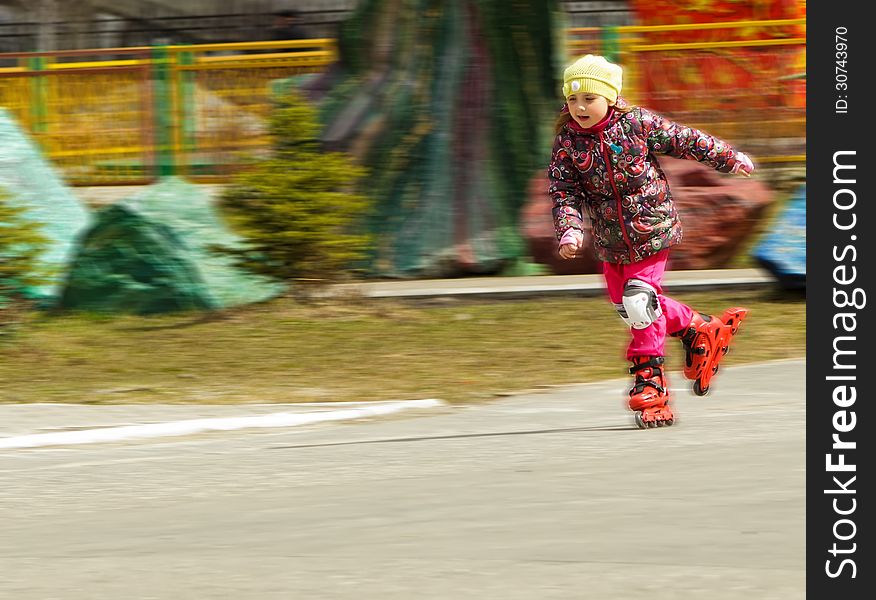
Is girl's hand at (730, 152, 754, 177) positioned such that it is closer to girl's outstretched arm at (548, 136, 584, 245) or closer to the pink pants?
the pink pants

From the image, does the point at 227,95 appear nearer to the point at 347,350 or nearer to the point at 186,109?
the point at 186,109

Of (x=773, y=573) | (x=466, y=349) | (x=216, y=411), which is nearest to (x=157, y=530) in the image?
(x=773, y=573)

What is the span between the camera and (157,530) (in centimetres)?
507

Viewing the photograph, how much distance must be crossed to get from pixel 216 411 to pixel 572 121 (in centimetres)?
240

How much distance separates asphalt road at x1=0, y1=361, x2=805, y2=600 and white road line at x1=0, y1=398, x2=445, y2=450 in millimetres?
87

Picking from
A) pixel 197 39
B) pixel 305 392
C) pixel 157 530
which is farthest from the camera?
pixel 197 39

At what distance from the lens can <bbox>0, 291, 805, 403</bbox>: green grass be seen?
8422mm

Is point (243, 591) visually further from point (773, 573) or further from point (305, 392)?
point (305, 392)

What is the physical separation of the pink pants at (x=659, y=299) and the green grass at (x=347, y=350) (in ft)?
4.82

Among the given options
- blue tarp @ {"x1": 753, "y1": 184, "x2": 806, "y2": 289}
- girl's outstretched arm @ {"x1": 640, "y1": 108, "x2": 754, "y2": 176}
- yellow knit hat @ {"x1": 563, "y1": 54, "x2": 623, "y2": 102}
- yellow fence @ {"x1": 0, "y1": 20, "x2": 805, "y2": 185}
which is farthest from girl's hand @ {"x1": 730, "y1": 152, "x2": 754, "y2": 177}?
yellow fence @ {"x1": 0, "y1": 20, "x2": 805, "y2": 185}

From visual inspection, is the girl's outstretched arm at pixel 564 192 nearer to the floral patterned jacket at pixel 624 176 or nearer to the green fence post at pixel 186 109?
the floral patterned jacket at pixel 624 176

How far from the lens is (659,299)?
262 inches

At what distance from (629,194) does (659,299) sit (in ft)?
1.61

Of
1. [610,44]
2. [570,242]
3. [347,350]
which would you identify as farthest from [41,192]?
[570,242]
